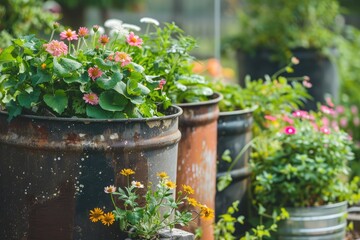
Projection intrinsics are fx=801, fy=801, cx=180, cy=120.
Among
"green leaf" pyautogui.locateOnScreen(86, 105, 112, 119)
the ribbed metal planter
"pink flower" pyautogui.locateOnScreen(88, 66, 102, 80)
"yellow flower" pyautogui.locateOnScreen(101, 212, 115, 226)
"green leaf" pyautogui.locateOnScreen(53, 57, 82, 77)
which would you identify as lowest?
the ribbed metal planter

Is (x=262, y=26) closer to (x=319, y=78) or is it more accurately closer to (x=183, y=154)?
(x=319, y=78)

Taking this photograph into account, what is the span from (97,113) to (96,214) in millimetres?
333

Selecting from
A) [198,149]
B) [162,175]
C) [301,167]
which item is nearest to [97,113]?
[162,175]

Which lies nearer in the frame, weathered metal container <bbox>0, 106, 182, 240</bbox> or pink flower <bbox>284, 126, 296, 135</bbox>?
weathered metal container <bbox>0, 106, 182, 240</bbox>

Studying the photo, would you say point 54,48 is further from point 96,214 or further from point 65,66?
point 96,214

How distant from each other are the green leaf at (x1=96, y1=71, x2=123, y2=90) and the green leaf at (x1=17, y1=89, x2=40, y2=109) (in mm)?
211

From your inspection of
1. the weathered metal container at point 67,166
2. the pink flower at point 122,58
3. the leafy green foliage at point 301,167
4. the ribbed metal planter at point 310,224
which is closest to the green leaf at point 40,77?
the weathered metal container at point 67,166

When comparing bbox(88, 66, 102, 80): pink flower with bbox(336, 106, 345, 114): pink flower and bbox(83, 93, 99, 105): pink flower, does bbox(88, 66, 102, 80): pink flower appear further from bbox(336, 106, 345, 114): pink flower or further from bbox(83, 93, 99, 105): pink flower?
bbox(336, 106, 345, 114): pink flower

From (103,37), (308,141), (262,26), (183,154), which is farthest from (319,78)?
(103,37)

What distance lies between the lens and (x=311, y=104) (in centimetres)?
629

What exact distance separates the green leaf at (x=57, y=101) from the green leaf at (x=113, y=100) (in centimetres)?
12

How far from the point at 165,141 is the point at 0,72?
2.03 ft

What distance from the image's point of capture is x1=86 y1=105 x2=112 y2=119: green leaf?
8.70 feet

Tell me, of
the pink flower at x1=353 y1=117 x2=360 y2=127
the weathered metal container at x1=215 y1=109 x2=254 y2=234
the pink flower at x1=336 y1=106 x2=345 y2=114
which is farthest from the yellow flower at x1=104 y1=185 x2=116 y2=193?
the pink flower at x1=353 y1=117 x2=360 y2=127
